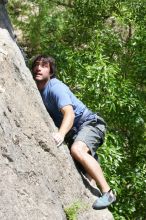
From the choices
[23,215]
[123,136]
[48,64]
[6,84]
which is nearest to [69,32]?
[123,136]

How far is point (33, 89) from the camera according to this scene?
20.4ft

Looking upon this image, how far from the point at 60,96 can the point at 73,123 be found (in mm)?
486

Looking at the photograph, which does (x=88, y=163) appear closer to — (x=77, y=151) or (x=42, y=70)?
(x=77, y=151)

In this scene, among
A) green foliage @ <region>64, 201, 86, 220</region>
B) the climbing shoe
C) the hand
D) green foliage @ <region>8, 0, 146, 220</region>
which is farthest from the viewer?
green foliage @ <region>8, 0, 146, 220</region>

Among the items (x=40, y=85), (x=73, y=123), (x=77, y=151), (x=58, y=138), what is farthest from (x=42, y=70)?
(x=77, y=151)

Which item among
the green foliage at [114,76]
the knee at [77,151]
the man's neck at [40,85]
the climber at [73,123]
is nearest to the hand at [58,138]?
the climber at [73,123]

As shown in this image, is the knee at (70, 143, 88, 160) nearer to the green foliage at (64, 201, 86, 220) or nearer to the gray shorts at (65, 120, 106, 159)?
the gray shorts at (65, 120, 106, 159)

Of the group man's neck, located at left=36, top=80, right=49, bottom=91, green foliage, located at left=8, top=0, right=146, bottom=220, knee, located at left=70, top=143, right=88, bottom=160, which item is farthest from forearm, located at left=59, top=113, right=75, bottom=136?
green foliage, located at left=8, top=0, right=146, bottom=220

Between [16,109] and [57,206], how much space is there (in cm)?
116

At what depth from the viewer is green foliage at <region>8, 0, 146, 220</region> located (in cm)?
962

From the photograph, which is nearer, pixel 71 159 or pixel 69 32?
pixel 71 159

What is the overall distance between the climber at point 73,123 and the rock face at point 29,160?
0.48 ft

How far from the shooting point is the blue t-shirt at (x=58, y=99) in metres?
6.27

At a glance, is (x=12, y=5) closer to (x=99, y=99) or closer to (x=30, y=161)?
(x=99, y=99)
